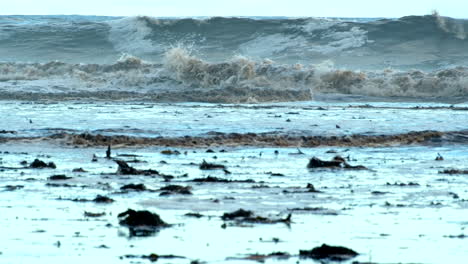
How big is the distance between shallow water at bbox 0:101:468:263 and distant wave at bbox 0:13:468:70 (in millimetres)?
34389

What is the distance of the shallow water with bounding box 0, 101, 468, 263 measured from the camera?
27.7 ft

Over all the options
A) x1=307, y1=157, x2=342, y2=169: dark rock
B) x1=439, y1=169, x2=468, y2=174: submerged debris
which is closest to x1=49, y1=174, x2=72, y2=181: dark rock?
x1=307, y1=157, x2=342, y2=169: dark rock

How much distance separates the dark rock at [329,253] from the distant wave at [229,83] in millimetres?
27733

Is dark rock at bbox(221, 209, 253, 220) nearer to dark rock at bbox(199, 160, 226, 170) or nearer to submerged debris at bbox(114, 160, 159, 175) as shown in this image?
submerged debris at bbox(114, 160, 159, 175)

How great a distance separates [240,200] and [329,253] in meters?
3.33

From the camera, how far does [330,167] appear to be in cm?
1494

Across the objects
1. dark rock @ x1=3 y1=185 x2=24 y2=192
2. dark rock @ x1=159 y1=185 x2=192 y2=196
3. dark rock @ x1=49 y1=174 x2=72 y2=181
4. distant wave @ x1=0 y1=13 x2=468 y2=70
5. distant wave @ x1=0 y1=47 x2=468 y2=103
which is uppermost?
distant wave @ x1=0 y1=13 x2=468 y2=70

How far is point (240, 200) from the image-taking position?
11.4m

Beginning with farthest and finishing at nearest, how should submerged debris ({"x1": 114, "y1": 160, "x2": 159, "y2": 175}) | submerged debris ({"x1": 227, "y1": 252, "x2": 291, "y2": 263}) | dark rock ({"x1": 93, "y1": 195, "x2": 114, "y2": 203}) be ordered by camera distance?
submerged debris ({"x1": 114, "y1": 160, "x2": 159, "y2": 175}) → dark rock ({"x1": 93, "y1": 195, "x2": 114, "y2": 203}) → submerged debris ({"x1": 227, "y1": 252, "x2": 291, "y2": 263})

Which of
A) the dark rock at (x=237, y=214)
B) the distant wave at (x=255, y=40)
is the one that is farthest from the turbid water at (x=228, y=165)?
the distant wave at (x=255, y=40)

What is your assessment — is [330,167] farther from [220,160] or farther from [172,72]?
[172,72]

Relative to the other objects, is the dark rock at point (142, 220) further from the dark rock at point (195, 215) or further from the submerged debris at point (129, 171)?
the submerged debris at point (129, 171)

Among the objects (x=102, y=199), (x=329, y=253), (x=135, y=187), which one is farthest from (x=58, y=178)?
(x=329, y=253)

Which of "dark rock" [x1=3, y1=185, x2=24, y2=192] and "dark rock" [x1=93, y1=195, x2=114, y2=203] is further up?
"dark rock" [x1=93, y1=195, x2=114, y2=203]
